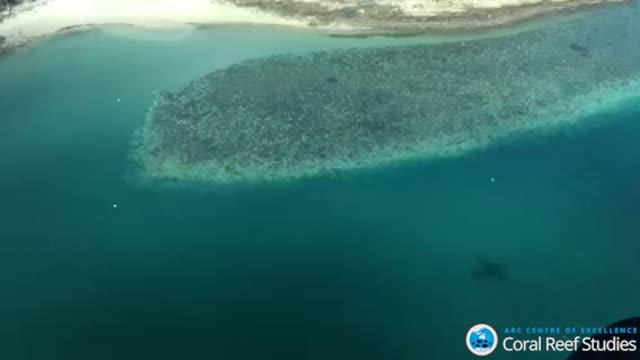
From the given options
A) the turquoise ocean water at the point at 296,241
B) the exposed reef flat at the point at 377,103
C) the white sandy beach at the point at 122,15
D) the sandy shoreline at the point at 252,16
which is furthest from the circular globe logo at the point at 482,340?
the white sandy beach at the point at 122,15

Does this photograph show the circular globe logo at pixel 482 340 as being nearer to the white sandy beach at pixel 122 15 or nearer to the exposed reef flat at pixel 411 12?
the exposed reef flat at pixel 411 12

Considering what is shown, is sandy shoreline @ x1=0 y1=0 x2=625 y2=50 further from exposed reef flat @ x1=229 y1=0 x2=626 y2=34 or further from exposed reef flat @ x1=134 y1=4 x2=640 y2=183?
exposed reef flat @ x1=134 y1=4 x2=640 y2=183

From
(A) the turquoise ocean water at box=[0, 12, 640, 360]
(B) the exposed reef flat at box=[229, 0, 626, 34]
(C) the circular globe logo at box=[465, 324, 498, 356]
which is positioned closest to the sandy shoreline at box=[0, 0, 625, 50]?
(B) the exposed reef flat at box=[229, 0, 626, 34]

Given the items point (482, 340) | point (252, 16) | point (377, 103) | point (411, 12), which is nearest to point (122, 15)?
point (252, 16)

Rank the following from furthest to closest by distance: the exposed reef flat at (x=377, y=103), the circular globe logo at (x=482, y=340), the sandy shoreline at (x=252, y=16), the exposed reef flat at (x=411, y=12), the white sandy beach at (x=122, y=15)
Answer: the exposed reef flat at (x=411, y=12)
the sandy shoreline at (x=252, y=16)
the white sandy beach at (x=122, y=15)
the exposed reef flat at (x=377, y=103)
the circular globe logo at (x=482, y=340)

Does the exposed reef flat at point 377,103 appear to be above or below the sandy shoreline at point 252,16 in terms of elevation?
below

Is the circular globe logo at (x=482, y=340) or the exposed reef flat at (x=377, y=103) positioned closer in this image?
the circular globe logo at (x=482, y=340)
